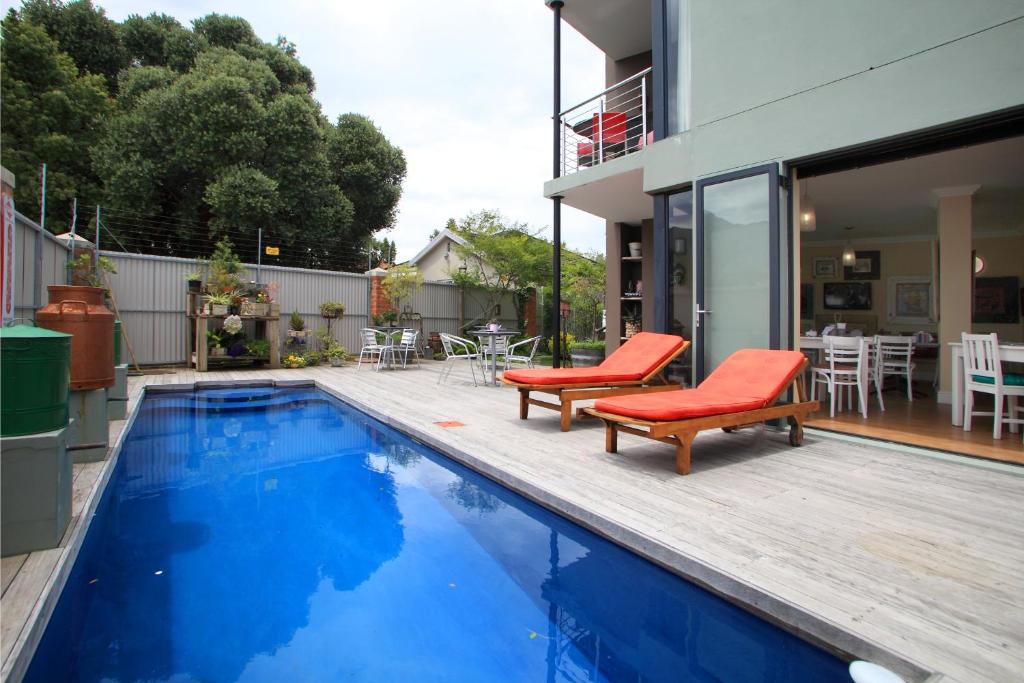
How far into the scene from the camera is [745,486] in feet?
10.4

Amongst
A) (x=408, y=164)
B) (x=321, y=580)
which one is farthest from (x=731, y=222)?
(x=408, y=164)

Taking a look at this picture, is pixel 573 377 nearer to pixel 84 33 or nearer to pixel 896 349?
pixel 896 349

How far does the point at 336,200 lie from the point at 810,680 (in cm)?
1855

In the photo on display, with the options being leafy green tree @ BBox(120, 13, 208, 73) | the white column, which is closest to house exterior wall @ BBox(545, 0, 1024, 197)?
the white column

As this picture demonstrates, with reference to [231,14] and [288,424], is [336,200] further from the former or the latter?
[288,424]

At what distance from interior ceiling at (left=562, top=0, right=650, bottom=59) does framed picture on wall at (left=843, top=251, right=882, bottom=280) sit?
18.9ft

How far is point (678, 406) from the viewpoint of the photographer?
11.5 feet

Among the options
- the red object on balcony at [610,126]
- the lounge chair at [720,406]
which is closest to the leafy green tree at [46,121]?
the red object on balcony at [610,126]

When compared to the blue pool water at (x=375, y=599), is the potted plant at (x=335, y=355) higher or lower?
higher

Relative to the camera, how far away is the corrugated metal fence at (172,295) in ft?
19.1

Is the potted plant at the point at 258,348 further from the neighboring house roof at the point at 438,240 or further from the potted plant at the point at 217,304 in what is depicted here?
the neighboring house roof at the point at 438,240

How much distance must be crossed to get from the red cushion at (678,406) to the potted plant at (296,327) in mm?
9048

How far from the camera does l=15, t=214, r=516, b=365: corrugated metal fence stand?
229 inches

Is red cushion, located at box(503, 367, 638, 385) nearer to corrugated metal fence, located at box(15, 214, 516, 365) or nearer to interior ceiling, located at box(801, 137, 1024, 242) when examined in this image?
interior ceiling, located at box(801, 137, 1024, 242)
